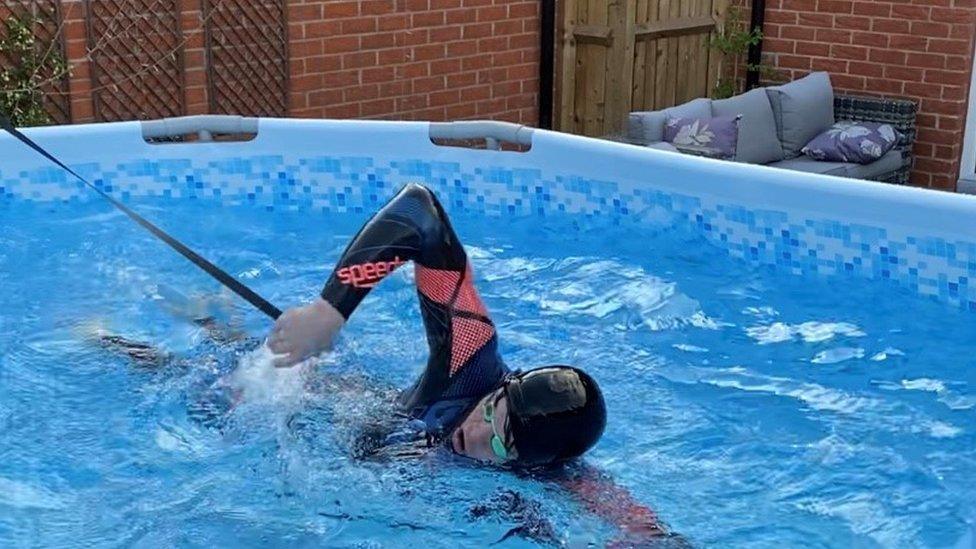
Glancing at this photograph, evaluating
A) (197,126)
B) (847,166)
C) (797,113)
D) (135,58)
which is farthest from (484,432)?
(797,113)

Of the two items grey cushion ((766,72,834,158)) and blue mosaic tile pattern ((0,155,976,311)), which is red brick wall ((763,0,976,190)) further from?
blue mosaic tile pattern ((0,155,976,311))

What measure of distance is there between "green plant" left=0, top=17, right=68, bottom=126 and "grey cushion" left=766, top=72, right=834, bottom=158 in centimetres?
376

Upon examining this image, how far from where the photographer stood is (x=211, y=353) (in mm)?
4023

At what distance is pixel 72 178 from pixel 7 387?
2.01 m

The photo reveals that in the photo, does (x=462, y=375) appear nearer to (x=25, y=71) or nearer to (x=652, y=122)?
(x=25, y=71)

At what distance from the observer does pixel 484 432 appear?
2.98 meters

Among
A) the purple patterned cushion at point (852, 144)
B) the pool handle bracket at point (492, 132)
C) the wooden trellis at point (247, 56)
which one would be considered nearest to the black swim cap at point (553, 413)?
the pool handle bracket at point (492, 132)

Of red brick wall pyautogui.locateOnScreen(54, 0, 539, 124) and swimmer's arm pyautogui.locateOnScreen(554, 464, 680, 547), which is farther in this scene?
red brick wall pyautogui.locateOnScreen(54, 0, 539, 124)

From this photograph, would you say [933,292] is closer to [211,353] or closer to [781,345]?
[781,345]

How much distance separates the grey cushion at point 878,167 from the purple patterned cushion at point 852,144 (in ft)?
0.10

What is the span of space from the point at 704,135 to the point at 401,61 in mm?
1757

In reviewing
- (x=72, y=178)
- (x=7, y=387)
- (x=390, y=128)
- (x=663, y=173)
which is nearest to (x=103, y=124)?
(x=72, y=178)

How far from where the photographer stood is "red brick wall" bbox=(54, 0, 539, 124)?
6.72 m

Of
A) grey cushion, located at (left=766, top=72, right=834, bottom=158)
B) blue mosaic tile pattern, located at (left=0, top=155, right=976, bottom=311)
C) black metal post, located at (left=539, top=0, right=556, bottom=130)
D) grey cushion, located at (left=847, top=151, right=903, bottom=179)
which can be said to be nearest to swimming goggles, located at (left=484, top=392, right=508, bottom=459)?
blue mosaic tile pattern, located at (left=0, top=155, right=976, bottom=311)
